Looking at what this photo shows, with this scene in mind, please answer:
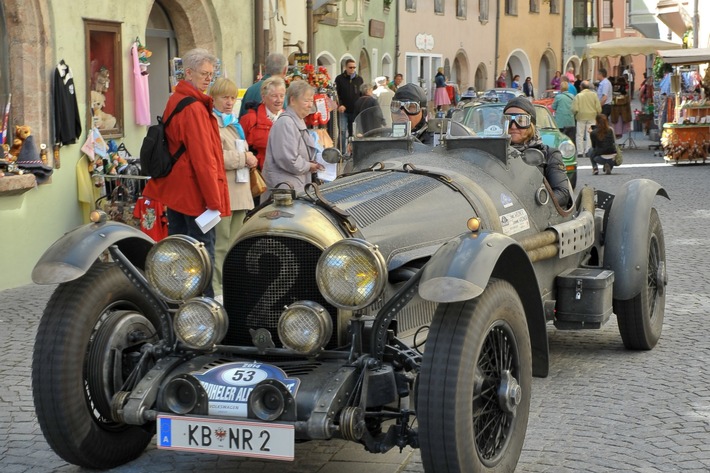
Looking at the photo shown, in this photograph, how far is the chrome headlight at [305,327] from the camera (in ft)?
15.9

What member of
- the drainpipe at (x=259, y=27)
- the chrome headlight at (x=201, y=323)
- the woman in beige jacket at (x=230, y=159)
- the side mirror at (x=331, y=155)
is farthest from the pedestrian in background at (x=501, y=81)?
the chrome headlight at (x=201, y=323)

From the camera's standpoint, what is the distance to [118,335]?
5.31 m

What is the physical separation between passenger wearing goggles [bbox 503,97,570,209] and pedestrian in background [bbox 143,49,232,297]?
1.80m

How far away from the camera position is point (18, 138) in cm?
1099

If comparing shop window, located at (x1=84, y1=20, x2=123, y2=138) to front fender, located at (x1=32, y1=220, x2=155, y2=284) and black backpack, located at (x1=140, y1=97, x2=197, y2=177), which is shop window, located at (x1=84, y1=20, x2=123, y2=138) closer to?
black backpack, located at (x1=140, y1=97, x2=197, y2=177)

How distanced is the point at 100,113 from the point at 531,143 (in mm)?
6192

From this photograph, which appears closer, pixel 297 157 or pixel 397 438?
pixel 397 438

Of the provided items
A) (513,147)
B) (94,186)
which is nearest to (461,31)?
(94,186)

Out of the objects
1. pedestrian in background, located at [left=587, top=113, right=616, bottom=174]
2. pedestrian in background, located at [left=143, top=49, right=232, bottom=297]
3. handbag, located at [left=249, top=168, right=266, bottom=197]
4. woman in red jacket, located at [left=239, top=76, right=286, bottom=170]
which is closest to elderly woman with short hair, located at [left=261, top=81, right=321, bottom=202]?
handbag, located at [left=249, top=168, right=266, bottom=197]

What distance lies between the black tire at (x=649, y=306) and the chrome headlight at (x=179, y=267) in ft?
10.6

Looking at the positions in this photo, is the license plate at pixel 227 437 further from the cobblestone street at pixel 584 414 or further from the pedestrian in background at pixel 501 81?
the pedestrian in background at pixel 501 81

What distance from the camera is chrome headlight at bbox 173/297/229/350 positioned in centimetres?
500

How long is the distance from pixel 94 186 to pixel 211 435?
7651 mm

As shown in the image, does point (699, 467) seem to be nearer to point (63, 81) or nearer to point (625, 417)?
point (625, 417)
